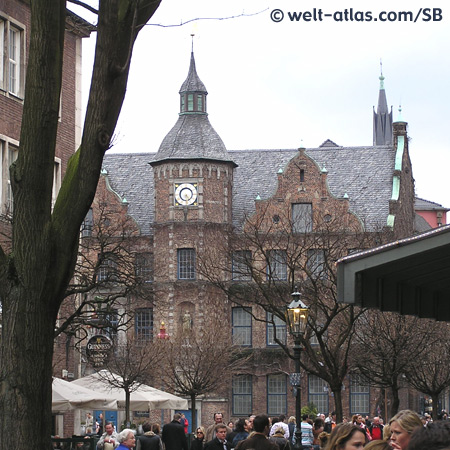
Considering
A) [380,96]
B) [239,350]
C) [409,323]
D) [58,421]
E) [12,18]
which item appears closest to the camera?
[12,18]

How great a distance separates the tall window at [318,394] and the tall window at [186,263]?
888 centimetres

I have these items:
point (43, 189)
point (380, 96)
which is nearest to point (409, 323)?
point (43, 189)

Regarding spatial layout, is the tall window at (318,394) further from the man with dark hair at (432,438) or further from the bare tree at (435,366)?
the man with dark hair at (432,438)

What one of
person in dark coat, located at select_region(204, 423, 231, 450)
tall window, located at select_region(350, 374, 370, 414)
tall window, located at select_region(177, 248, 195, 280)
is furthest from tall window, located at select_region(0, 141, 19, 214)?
tall window, located at select_region(350, 374, 370, 414)

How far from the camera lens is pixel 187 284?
69750mm

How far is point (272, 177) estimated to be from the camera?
74.7m

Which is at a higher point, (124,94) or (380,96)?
(380,96)

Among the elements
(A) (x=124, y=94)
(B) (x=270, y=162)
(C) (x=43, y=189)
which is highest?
(B) (x=270, y=162)

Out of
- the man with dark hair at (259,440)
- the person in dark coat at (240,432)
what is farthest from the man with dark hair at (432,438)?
the person in dark coat at (240,432)

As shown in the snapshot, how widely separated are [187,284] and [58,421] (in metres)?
36.2

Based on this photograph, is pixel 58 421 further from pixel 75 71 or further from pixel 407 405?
pixel 407 405

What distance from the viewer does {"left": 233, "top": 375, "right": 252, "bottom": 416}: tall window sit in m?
70.5

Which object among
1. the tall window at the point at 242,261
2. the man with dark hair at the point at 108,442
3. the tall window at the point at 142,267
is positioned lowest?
the man with dark hair at the point at 108,442

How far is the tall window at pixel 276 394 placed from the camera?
231 feet
